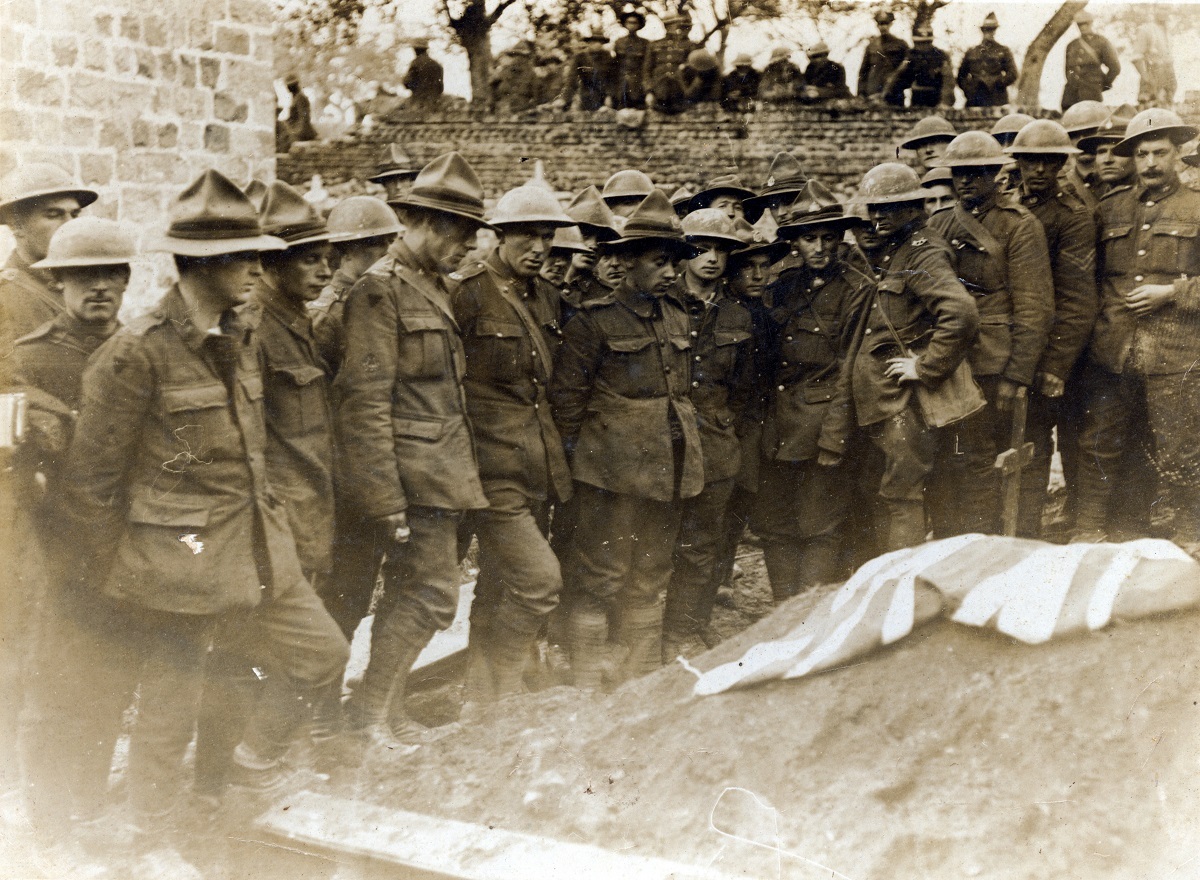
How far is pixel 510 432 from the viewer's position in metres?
4.56

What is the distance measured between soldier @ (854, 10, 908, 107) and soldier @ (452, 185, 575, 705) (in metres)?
1.66

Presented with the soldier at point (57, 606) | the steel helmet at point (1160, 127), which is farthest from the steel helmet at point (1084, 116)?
the soldier at point (57, 606)

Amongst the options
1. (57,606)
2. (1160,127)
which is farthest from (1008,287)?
(57,606)

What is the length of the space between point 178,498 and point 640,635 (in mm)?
2332

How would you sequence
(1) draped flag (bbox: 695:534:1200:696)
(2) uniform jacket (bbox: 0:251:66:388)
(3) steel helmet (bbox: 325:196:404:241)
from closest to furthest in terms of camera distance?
(2) uniform jacket (bbox: 0:251:66:388) < (1) draped flag (bbox: 695:534:1200:696) < (3) steel helmet (bbox: 325:196:404:241)

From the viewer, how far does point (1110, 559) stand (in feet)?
13.2

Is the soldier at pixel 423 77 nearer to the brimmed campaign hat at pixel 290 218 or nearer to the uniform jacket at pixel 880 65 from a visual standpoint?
the brimmed campaign hat at pixel 290 218

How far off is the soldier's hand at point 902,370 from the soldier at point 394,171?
2.45m

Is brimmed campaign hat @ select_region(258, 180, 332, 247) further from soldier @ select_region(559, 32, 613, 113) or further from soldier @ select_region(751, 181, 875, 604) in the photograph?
soldier @ select_region(751, 181, 875, 604)

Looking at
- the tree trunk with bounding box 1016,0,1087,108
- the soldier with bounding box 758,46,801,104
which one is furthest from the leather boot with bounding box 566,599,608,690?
the tree trunk with bounding box 1016,0,1087,108

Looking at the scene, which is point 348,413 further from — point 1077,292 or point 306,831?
point 1077,292

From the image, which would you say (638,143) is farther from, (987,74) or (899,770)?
(899,770)

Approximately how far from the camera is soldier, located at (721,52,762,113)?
4.82 meters

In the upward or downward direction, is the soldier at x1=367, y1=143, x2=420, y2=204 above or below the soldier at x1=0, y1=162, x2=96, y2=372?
above
